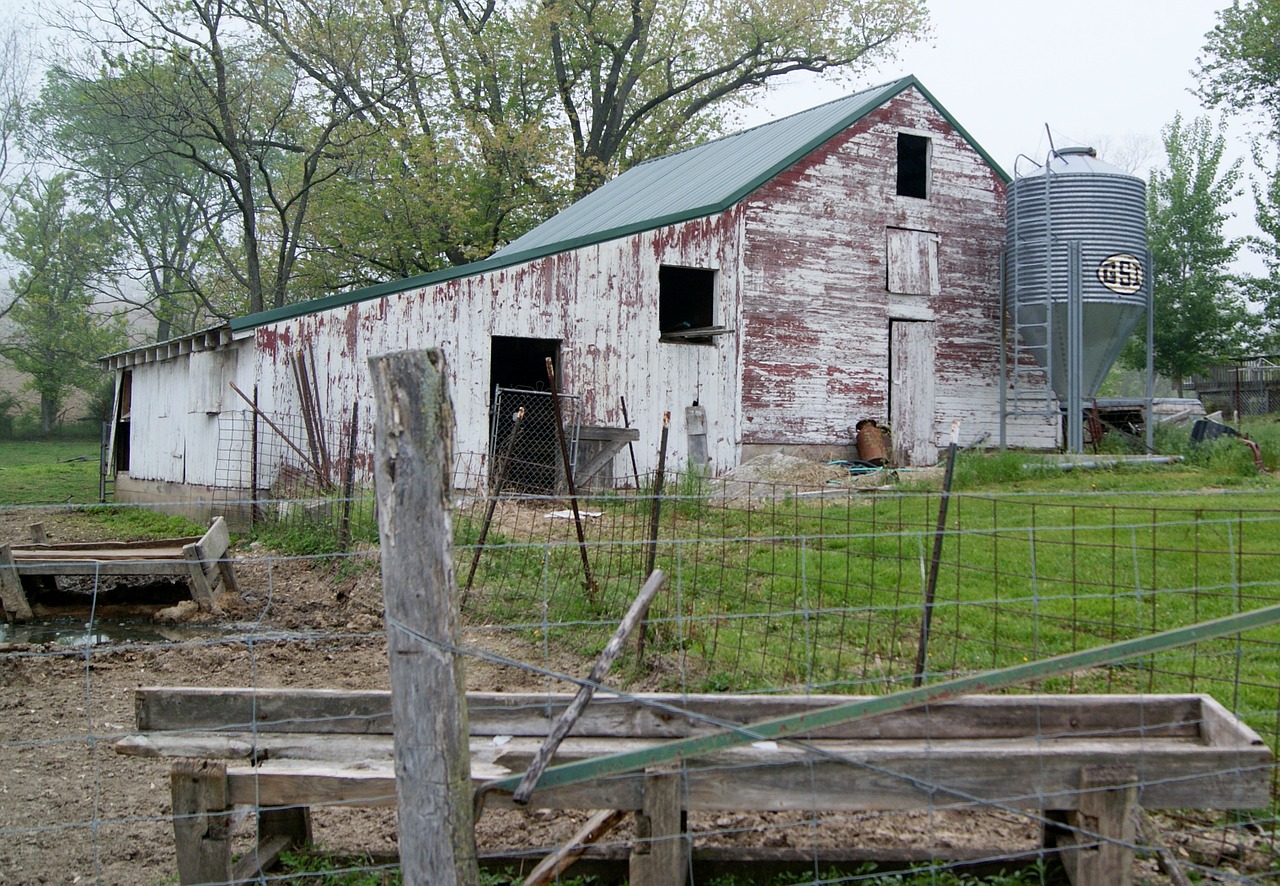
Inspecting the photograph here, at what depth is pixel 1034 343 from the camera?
1850cm

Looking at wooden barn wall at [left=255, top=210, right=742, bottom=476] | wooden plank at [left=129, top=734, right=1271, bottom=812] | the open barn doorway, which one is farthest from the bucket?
wooden plank at [left=129, top=734, right=1271, bottom=812]

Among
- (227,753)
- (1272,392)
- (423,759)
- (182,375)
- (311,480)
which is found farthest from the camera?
(1272,392)

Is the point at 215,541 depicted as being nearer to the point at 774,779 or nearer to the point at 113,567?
the point at 113,567

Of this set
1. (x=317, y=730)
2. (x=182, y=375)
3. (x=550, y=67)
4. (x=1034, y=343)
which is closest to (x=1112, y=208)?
(x=1034, y=343)

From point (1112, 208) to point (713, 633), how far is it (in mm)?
13508

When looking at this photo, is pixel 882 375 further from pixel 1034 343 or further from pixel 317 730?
pixel 317 730

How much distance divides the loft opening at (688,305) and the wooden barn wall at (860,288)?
76 centimetres

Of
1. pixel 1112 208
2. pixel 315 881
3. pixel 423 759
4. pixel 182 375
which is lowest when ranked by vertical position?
pixel 315 881

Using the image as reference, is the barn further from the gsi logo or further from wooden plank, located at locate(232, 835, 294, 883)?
wooden plank, located at locate(232, 835, 294, 883)

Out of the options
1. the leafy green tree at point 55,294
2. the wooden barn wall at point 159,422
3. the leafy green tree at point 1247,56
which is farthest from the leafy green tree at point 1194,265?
the leafy green tree at point 55,294

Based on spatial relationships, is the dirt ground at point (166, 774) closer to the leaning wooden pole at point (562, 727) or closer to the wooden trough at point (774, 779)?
the wooden trough at point (774, 779)

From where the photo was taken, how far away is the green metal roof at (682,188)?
566 inches

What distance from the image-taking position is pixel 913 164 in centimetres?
1936

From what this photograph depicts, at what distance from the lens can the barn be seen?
14273 mm
